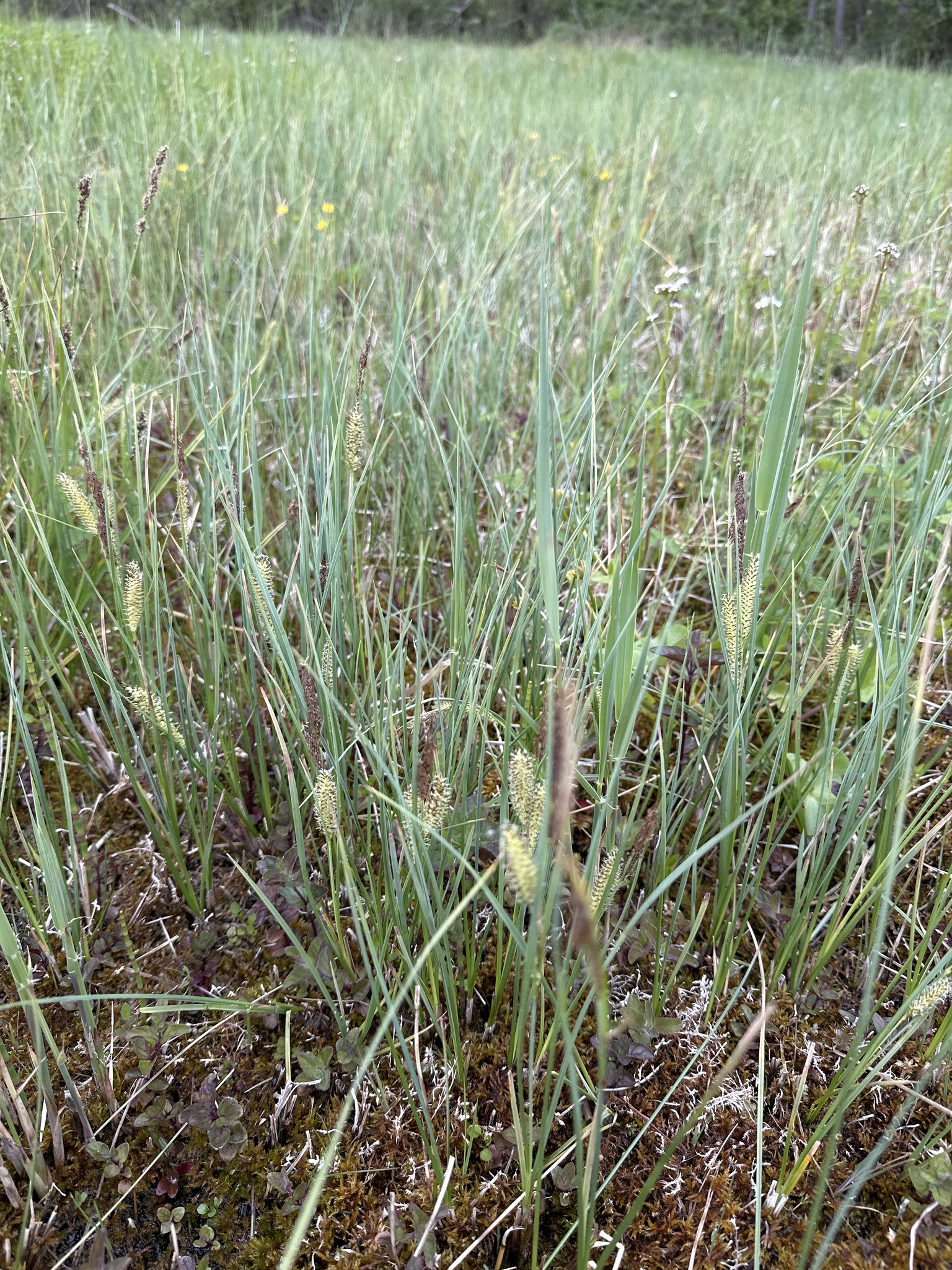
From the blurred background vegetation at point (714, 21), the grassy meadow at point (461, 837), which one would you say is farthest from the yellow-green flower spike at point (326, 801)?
the blurred background vegetation at point (714, 21)

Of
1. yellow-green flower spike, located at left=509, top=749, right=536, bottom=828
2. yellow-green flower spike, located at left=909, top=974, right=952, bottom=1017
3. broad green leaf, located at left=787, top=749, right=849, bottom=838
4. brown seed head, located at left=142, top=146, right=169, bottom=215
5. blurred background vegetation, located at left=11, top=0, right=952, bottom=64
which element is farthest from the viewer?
blurred background vegetation, located at left=11, top=0, right=952, bottom=64

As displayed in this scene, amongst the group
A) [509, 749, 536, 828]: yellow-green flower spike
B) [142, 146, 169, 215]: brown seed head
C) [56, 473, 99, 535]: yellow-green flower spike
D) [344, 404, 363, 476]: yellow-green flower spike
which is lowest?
[509, 749, 536, 828]: yellow-green flower spike

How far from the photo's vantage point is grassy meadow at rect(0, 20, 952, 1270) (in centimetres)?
72

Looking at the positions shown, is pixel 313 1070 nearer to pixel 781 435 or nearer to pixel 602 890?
pixel 602 890

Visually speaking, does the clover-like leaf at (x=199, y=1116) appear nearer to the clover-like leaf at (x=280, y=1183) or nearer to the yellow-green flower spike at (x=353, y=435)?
the clover-like leaf at (x=280, y=1183)

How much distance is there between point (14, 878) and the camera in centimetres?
83

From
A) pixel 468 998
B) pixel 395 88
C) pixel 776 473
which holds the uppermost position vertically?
pixel 395 88

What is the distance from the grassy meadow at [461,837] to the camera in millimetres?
721

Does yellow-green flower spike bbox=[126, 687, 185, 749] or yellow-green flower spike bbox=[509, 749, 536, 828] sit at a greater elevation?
yellow-green flower spike bbox=[509, 749, 536, 828]

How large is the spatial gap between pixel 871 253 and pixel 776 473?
6.94ft

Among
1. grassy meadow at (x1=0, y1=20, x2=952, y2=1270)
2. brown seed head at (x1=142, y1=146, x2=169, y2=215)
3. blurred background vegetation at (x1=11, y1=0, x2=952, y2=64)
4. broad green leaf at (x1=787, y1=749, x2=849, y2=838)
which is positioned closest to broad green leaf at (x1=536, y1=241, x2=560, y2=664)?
grassy meadow at (x1=0, y1=20, x2=952, y2=1270)

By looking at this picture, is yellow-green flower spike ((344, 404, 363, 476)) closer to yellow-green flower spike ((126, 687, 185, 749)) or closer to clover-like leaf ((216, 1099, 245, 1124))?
yellow-green flower spike ((126, 687, 185, 749))

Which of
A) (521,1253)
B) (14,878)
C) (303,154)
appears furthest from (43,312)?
(303,154)

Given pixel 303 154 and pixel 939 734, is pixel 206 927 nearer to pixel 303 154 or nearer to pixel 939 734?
pixel 939 734
